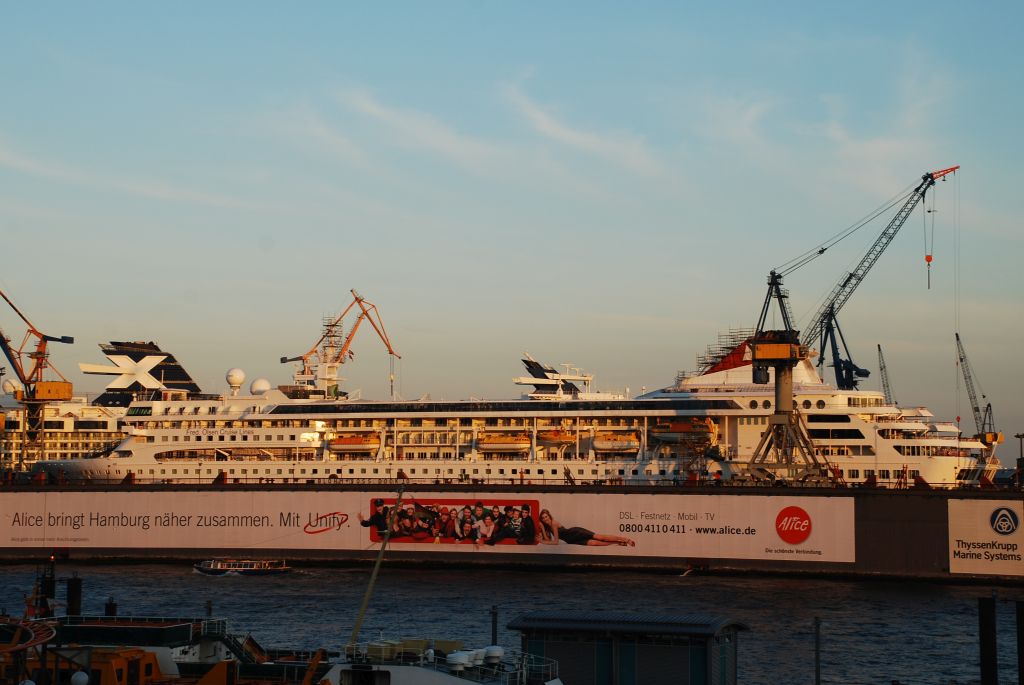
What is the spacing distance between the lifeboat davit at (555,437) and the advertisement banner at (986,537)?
1911cm

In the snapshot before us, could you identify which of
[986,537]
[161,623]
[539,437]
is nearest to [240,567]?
[539,437]

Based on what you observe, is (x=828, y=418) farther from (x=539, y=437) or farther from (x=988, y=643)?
(x=988, y=643)

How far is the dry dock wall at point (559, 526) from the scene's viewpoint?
2067 inches

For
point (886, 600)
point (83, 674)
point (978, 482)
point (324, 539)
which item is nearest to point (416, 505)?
point (324, 539)

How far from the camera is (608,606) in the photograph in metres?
43.3

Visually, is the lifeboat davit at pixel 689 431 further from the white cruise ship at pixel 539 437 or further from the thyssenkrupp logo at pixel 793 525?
the thyssenkrupp logo at pixel 793 525

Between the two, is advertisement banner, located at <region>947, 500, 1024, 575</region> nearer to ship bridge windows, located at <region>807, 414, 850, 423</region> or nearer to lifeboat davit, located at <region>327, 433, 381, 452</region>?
ship bridge windows, located at <region>807, 414, 850, 423</region>

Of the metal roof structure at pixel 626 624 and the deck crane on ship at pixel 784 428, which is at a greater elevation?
the deck crane on ship at pixel 784 428

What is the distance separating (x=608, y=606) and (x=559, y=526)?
13.4 m

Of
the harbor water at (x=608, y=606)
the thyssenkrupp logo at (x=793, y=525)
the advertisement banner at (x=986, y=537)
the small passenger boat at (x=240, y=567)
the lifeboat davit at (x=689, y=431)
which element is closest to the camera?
the harbor water at (x=608, y=606)

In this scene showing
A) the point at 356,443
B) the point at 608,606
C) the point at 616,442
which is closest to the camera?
the point at 608,606

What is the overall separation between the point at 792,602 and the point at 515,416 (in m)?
21.7

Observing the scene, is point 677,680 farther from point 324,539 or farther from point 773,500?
point 324,539

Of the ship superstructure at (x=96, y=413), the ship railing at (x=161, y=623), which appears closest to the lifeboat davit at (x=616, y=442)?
the ship superstructure at (x=96, y=413)
